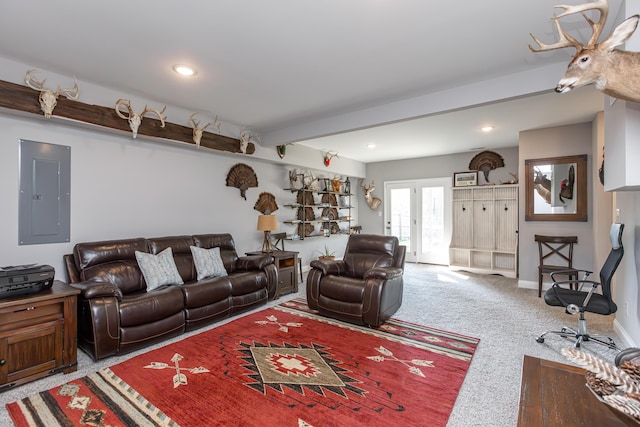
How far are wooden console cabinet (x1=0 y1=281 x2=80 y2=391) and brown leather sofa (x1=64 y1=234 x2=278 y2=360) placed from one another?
0.15m

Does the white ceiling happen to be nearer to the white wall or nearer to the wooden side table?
the white wall

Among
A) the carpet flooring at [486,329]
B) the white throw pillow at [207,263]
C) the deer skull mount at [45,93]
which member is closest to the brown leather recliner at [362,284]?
the carpet flooring at [486,329]

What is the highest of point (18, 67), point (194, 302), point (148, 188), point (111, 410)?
point (18, 67)

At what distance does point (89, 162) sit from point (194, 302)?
195 cm

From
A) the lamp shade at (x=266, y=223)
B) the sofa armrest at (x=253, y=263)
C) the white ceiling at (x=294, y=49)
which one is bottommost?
the sofa armrest at (x=253, y=263)

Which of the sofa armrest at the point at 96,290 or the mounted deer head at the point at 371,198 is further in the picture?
the mounted deer head at the point at 371,198

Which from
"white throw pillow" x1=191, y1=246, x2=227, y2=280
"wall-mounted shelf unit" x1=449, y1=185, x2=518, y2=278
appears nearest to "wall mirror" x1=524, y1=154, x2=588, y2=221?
"wall-mounted shelf unit" x1=449, y1=185, x2=518, y2=278

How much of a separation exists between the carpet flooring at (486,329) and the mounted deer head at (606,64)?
195 centimetres

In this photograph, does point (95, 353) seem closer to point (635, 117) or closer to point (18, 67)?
point (18, 67)

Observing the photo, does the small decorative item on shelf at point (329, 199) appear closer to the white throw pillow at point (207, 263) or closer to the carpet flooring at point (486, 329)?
the carpet flooring at point (486, 329)

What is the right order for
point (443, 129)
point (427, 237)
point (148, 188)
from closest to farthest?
point (148, 188) < point (443, 129) < point (427, 237)

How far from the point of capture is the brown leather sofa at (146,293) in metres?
2.67

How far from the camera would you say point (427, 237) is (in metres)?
7.49

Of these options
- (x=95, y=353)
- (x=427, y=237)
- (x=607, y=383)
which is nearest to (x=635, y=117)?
(x=607, y=383)
